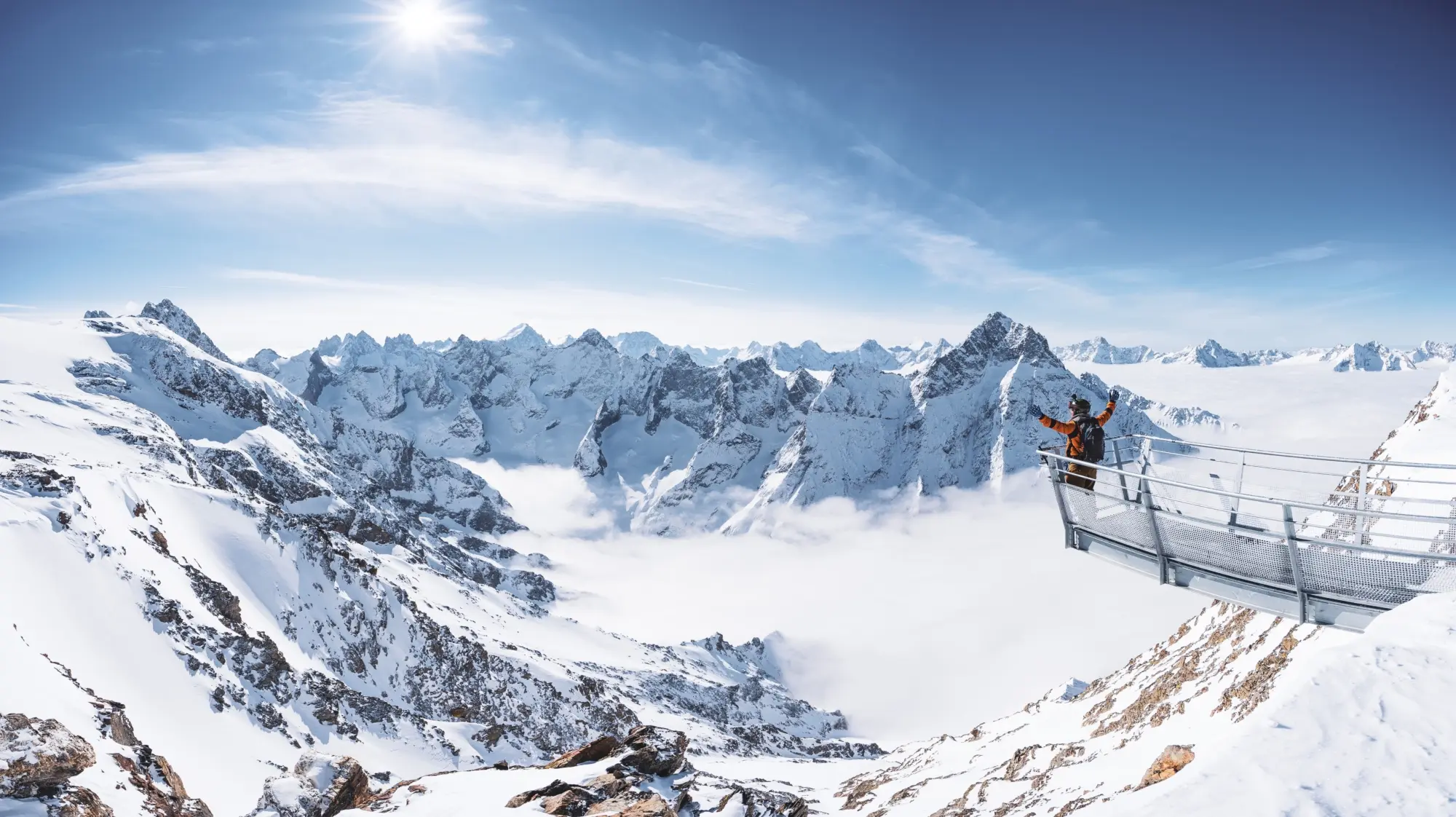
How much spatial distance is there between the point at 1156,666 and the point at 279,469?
160 metres

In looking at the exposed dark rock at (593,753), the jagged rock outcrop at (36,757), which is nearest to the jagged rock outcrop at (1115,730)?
the exposed dark rock at (593,753)

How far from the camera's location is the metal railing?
9203 mm

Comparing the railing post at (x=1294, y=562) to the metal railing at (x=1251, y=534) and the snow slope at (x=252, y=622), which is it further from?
the snow slope at (x=252, y=622)

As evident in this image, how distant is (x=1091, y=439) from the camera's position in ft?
41.3

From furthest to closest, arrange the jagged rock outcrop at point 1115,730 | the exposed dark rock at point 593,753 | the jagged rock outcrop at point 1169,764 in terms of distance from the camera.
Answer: the exposed dark rock at point 593,753, the jagged rock outcrop at point 1115,730, the jagged rock outcrop at point 1169,764

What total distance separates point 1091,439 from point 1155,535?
2350 mm

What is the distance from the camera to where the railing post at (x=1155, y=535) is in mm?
10641

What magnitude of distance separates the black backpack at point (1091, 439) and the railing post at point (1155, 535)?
1.42m

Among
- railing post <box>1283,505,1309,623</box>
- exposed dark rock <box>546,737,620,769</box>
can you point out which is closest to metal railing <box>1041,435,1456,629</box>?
railing post <box>1283,505,1309,623</box>

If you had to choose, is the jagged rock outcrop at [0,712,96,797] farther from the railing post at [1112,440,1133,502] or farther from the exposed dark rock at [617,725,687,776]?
the railing post at [1112,440,1133,502]

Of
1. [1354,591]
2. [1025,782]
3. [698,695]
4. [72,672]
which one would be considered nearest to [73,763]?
[72,672]

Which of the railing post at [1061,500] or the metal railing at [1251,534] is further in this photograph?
the railing post at [1061,500]

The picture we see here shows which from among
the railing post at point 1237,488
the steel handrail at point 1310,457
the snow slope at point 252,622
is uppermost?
the steel handrail at point 1310,457

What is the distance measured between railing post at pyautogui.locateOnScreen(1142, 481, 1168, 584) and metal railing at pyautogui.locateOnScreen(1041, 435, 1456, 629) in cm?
2
